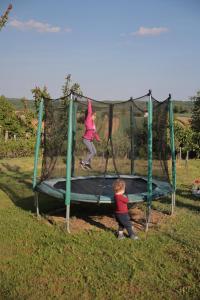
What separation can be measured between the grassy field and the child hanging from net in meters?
1.53

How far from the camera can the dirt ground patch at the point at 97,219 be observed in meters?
5.91

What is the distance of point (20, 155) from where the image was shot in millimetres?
17766

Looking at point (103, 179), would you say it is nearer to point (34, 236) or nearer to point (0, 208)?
point (0, 208)

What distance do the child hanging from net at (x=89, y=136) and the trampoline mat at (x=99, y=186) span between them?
1.21 feet

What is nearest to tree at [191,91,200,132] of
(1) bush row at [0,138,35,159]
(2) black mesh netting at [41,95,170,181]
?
(1) bush row at [0,138,35,159]

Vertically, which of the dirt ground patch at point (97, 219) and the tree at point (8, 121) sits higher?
the tree at point (8, 121)

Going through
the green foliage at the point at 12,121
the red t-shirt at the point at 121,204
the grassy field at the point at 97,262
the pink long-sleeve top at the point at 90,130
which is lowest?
the grassy field at the point at 97,262

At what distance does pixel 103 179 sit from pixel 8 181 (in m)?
4.13

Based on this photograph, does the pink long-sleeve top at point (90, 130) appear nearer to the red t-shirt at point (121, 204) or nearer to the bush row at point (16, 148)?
the red t-shirt at point (121, 204)

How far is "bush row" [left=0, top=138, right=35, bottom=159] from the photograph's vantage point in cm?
1734

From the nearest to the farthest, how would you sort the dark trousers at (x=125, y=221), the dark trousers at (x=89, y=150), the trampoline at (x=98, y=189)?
1. the dark trousers at (x=125, y=221)
2. the trampoline at (x=98, y=189)
3. the dark trousers at (x=89, y=150)

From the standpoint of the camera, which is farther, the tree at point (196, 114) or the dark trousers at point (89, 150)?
the tree at point (196, 114)

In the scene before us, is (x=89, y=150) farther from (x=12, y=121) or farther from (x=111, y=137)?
(x=12, y=121)

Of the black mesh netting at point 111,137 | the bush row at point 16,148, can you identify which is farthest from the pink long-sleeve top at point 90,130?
the bush row at point 16,148
